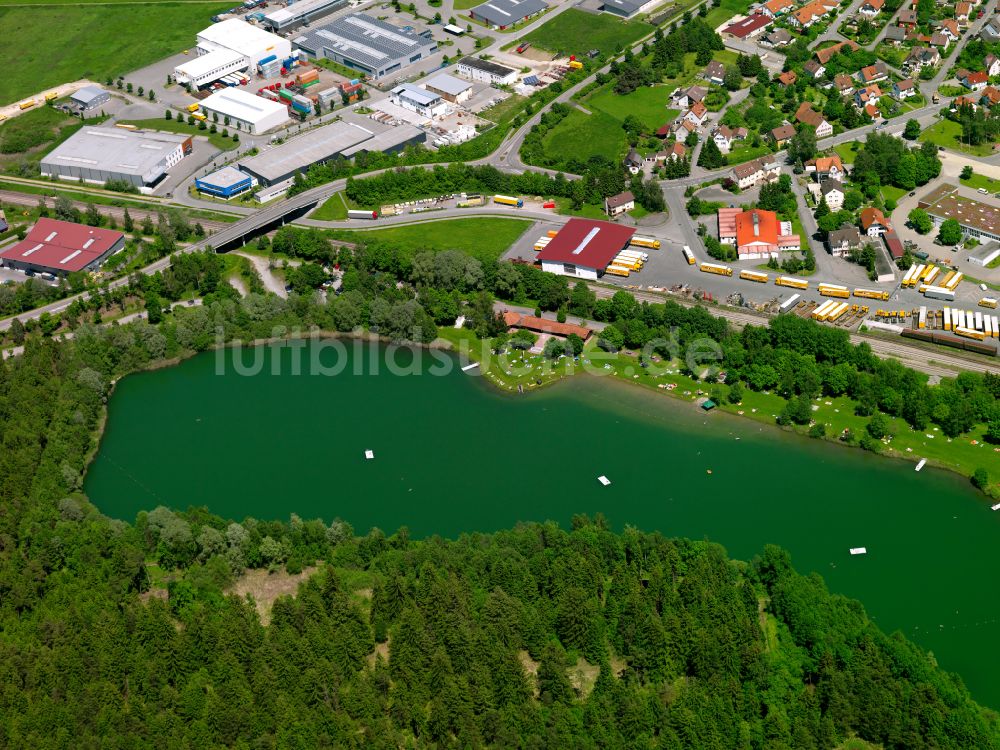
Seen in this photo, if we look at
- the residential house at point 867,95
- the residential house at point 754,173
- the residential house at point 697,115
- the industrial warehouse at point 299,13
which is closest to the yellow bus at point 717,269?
the residential house at point 754,173

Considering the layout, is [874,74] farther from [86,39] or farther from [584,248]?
[86,39]

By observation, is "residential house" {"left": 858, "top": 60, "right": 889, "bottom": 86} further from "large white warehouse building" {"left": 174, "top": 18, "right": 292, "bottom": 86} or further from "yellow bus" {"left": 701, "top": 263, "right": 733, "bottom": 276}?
"large white warehouse building" {"left": 174, "top": 18, "right": 292, "bottom": 86}

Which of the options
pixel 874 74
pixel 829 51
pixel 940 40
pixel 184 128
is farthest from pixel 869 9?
pixel 184 128

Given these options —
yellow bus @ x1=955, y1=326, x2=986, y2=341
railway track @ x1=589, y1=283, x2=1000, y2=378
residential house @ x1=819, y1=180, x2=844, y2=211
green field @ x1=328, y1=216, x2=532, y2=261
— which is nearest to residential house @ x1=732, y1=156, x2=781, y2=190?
residential house @ x1=819, y1=180, x2=844, y2=211

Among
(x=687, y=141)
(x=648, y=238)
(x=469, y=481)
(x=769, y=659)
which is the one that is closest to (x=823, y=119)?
(x=687, y=141)

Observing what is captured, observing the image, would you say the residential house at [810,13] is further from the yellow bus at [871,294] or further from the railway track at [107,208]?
the railway track at [107,208]

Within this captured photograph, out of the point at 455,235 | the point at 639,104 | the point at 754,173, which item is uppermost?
the point at 754,173
